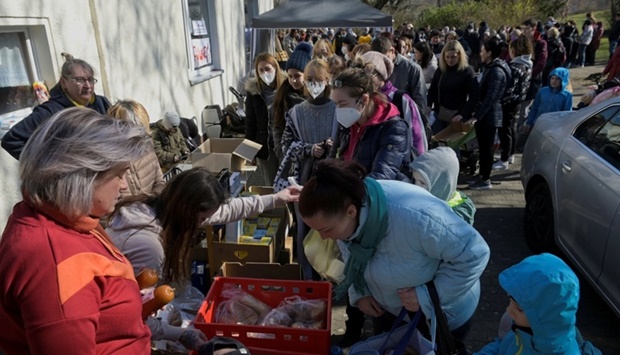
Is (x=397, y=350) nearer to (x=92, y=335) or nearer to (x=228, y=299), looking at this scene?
(x=228, y=299)

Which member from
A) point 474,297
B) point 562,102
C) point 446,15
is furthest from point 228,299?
point 446,15

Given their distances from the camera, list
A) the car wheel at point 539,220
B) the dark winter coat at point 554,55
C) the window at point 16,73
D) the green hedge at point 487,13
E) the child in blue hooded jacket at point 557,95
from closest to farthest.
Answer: the window at point 16,73 → the car wheel at point 539,220 → the child in blue hooded jacket at point 557,95 → the dark winter coat at point 554,55 → the green hedge at point 487,13

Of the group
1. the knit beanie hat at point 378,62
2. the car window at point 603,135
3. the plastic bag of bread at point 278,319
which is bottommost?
the plastic bag of bread at point 278,319

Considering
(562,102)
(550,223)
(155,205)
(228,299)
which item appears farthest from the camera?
(562,102)

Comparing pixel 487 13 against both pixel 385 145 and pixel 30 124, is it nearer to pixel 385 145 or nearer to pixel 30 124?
pixel 385 145

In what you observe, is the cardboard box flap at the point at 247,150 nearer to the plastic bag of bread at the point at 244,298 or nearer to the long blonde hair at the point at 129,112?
the long blonde hair at the point at 129,112

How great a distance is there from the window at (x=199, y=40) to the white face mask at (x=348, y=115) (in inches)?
199

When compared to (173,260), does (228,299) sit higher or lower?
lower

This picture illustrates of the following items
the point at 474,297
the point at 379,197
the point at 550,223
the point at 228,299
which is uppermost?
the point at 379,197

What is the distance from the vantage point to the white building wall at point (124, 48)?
12.8 ft

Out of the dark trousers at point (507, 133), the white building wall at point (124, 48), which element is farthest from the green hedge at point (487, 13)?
the white building wall at point (124, 48)

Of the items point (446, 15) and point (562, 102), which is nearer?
point (562, 102)

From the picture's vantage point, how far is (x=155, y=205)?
232 centimetres

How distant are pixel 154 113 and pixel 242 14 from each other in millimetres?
4912
